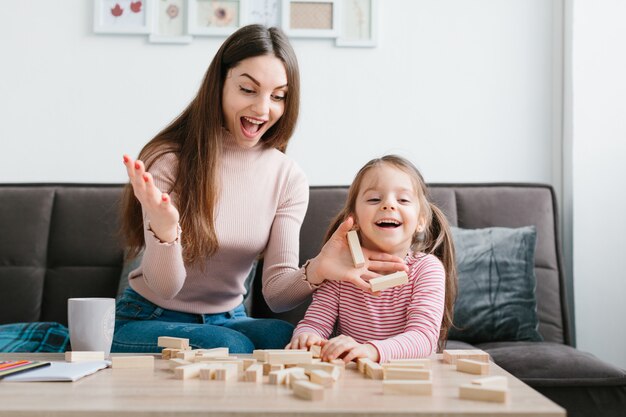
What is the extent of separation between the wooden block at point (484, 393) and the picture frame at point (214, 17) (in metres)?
2.24

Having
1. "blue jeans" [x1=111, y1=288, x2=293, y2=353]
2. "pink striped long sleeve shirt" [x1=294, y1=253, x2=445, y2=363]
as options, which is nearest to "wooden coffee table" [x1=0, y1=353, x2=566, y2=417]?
"pink striped long sleeve shirt" [x1=294, y1=253, x2=445, y2=363]

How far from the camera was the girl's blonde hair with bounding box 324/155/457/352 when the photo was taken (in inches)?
68.6

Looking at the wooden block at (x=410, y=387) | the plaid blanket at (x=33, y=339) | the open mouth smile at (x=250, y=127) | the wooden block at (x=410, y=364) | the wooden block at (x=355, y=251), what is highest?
the open mouth smile at (x=250, y=127)

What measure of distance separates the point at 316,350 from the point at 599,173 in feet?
6.20

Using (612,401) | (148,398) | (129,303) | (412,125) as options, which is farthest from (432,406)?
(412,125)

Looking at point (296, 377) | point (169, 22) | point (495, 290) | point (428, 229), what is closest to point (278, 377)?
point (296, 377)

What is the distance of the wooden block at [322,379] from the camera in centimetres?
101

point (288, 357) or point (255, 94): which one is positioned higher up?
point (255, 94)

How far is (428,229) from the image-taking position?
1842 mm

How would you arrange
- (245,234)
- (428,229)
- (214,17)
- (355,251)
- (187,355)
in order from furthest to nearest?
(214,17)
(245,234)
(428,229)
(355,251)
(187,355)

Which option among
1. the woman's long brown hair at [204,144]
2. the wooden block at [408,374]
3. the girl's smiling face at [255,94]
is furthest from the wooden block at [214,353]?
the girl's smiling face at [255,94]

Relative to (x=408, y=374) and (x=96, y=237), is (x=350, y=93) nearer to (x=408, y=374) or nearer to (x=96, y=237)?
(x=96, y=237)

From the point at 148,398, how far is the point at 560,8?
2.58m

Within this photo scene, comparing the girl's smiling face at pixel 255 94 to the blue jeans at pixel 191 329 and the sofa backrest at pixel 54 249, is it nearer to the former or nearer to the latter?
the blue jeans at pixel 191 329
